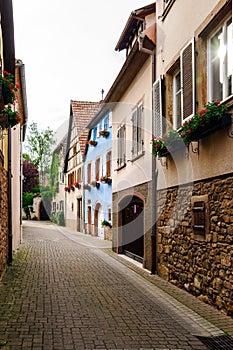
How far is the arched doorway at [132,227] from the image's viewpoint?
519 inches

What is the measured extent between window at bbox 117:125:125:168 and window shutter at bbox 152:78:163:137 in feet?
14.2

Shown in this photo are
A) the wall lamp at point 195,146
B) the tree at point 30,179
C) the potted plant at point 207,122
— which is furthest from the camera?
the tree at point 30,179

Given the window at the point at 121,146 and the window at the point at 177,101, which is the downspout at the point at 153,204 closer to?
the window at the point at 177,101

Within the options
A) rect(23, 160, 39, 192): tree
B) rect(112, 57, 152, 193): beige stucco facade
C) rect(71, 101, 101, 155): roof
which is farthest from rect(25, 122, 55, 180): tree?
rect(112, 57, 152, 193): beige stucco facade

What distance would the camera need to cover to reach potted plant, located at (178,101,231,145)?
21.5 ft

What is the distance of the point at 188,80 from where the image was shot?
27.2 feet

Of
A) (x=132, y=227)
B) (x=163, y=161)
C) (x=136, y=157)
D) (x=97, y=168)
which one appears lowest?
(x=132, y=227)

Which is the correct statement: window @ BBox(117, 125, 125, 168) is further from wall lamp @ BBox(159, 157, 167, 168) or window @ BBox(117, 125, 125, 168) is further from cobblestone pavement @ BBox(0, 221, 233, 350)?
cobblestone pavement @ BBox(0, 221, 233, 350)

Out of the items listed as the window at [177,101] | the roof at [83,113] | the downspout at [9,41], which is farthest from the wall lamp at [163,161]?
the roof at [83,113]

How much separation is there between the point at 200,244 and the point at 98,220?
1613cm

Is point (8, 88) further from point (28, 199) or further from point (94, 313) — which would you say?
point (28, 199)

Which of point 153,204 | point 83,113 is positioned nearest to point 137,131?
point 153,204

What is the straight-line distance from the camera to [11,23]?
10375 mm

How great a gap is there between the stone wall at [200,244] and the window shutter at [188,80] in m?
1.37
